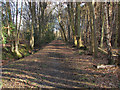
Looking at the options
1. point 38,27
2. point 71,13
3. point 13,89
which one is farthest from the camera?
point 38,27

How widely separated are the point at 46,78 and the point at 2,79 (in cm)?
222

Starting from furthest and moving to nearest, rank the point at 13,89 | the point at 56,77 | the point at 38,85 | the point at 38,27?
1. the point at 38,27
2. the point at 56,77
3. the point at 38,85
4. the point at 13,89

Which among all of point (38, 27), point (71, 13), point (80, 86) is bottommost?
point (80, 86)

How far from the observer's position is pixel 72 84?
223 inches

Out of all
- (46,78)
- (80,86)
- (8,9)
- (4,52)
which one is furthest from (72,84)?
(8,9)

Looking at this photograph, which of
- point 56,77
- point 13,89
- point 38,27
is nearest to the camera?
point 13,89

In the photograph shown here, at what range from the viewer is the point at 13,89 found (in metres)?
5.25

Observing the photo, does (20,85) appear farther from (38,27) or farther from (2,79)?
(38,27)

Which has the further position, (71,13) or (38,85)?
(71,13)

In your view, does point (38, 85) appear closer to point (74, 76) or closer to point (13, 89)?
point (13, 89)

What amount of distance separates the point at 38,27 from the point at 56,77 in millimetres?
19840

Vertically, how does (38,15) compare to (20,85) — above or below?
above

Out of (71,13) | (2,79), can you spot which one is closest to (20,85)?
(2,79)

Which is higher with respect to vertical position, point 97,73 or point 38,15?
point 38,15
